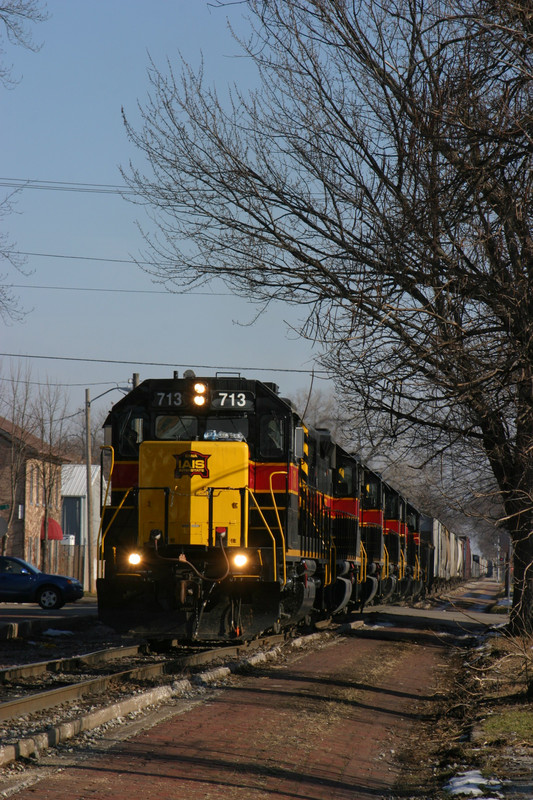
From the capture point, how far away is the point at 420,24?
346 inches

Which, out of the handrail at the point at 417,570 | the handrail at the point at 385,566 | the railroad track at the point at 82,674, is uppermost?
the handrail at the point at 385,566

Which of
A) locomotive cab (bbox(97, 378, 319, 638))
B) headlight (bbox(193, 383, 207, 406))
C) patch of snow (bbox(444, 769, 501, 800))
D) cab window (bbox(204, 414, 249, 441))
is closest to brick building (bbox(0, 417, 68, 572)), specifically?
locomotive cab (bbox(97, 378, 319, 638))

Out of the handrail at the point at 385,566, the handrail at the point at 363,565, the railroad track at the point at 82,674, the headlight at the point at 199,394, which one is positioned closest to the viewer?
the railroad track at the point at 82,674

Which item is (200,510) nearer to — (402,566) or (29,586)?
(29,586)

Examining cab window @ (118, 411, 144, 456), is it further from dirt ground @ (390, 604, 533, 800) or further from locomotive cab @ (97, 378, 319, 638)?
dirt ground @ (390, 604, 533, 800)

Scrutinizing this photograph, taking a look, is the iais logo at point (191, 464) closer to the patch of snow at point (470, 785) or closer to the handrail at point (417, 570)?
the patch of snow at point (470, 785)

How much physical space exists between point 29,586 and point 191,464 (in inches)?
633

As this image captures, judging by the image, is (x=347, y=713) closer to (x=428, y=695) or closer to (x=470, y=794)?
(x=428, y=695)

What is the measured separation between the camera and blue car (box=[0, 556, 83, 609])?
86.5 feet

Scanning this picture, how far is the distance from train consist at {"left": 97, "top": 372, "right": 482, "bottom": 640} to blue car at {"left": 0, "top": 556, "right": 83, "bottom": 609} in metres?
14.2

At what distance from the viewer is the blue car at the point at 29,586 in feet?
86.5

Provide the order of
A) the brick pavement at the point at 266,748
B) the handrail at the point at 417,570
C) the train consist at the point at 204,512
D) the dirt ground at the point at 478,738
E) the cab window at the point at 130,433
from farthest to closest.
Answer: the handrail at the point at 417,570
the cab window at the point at 130,433
the train consist at the point at 204,512
the dirt ground at the point at 478,738
the brick pavement at the point at 266,748

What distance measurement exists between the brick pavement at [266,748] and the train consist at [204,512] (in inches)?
50.9

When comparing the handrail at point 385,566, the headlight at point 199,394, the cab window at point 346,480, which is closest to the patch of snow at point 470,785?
the headlight at point 199,394
